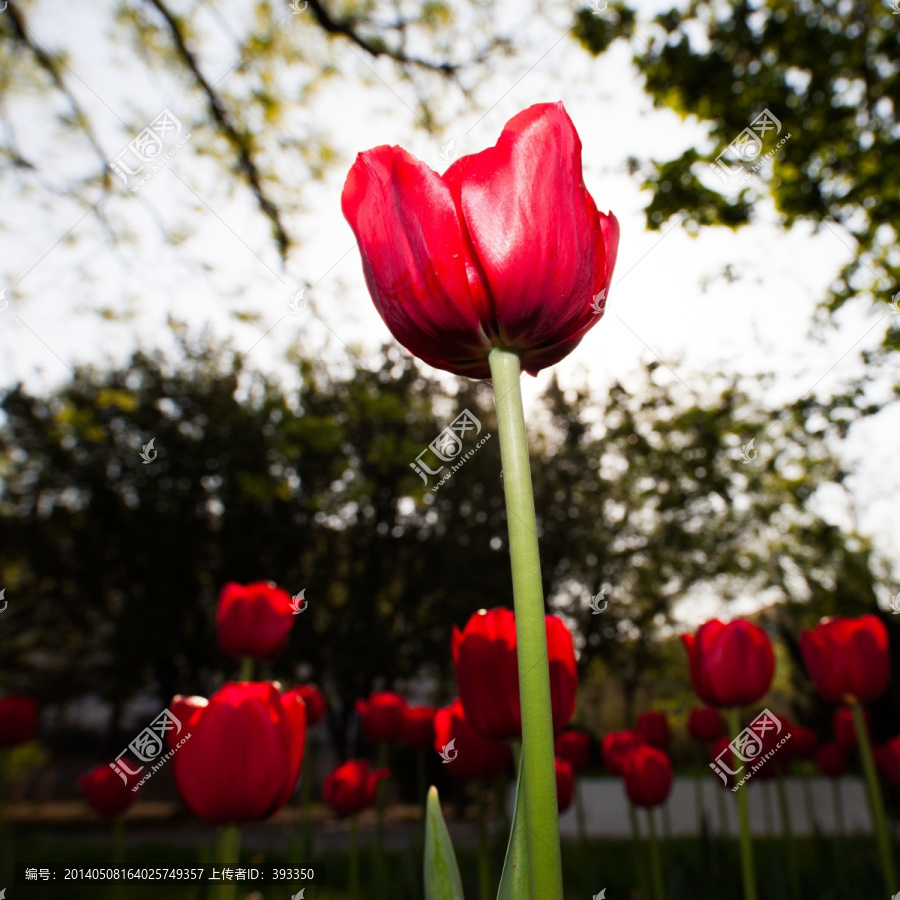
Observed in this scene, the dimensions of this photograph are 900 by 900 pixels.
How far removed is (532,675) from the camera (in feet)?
1.71

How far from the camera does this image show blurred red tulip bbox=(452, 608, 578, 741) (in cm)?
97

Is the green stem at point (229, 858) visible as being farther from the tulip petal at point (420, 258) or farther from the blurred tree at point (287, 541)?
Result: the blurred tree at point (287, 541)

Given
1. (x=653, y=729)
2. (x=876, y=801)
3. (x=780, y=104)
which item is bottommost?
(x=876, y=801)

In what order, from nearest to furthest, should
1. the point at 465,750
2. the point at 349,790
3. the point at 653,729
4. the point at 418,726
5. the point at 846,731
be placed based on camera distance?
1. the point at 465,750
2. the point at 349,790
3. the point at 418,726
4. the point at 653,729
5. the point at 846,731

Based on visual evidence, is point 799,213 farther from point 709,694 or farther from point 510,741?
point 510,741

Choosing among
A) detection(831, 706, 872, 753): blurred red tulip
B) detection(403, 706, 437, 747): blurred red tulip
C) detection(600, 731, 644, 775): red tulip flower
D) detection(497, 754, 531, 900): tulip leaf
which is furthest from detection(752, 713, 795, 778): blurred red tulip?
detection(497, 754, 531, 900): tulip leaf

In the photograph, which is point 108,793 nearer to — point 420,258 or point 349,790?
point 349,790

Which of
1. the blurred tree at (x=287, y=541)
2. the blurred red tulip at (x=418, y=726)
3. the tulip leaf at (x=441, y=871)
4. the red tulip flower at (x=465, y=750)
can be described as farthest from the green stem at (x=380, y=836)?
the blurred tree at (x=287, y=541)

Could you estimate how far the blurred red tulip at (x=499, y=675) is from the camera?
97 cm

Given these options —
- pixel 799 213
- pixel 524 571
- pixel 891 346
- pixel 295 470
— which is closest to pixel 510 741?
pixel 524 571

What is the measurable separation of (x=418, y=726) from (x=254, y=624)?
0.93 metres

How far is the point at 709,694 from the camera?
1.78 metres

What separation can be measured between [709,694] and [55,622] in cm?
1762

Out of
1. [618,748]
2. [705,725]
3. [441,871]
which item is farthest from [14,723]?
[441,871]
